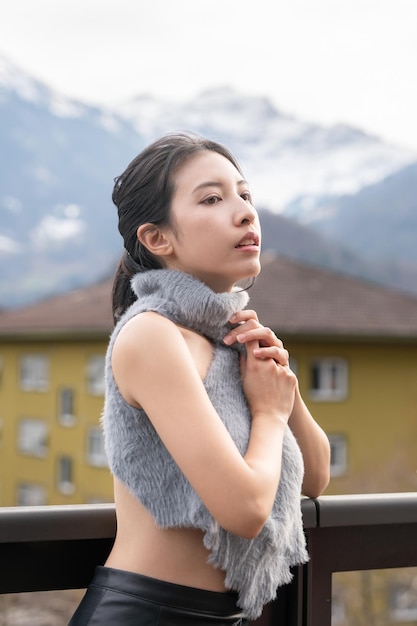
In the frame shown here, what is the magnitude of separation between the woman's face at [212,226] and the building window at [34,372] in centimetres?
3918

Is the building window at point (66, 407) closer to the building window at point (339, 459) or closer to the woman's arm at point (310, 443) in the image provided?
the building window at point (339, 459)

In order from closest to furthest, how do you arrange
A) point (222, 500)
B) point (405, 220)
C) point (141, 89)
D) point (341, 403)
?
point (222, 500) < point (341, 403) < point (405, 220) < point (141, 89)

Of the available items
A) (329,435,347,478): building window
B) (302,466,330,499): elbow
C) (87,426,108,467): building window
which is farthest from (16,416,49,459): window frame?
(302,466,330,499): elbow

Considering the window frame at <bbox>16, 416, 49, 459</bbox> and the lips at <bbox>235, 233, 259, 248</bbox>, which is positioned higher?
the lips at <bbox>235, 233, 259, 248</bbox>

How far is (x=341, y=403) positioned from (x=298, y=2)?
42654 millimetres

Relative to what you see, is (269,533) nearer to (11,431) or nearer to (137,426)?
(137,426)

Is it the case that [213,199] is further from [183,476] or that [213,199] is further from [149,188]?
[183,476]

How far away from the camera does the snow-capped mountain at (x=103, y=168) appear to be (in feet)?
185

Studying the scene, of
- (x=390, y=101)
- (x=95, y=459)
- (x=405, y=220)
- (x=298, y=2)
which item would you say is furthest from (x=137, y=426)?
(x=298, y=2)

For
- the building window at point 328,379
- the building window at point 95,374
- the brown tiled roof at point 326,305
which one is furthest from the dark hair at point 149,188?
the building window at point 95,374

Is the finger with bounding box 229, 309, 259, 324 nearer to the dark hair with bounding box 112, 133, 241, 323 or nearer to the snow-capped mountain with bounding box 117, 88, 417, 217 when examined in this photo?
the dark hair with bounding box 112, 133, 241, 323

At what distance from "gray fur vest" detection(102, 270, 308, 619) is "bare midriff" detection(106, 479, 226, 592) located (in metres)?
0.02

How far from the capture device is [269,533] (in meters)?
1.03

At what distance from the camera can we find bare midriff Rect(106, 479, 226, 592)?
1.03m
